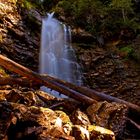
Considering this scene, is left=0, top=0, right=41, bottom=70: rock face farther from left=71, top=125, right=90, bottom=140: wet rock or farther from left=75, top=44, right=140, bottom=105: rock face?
left=71, top=125, right=90, bottom=140: wet rock

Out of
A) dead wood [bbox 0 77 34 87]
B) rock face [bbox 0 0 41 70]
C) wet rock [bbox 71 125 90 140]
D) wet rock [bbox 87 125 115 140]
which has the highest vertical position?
rock face [bbox 0 0 41 70]

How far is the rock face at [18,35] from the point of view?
48.2ft

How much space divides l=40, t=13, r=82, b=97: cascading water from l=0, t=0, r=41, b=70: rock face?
1.70 feet

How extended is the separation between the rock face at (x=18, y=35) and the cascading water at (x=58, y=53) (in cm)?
52

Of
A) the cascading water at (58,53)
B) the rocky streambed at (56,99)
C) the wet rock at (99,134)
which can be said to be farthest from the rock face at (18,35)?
the wet rock at (99,134)

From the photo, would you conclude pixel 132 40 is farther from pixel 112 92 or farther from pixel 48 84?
pixel 48 84

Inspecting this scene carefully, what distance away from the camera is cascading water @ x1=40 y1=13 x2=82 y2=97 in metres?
15.9

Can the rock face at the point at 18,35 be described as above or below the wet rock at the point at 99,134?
above

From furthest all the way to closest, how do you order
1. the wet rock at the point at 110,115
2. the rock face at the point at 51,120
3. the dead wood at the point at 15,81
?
the dead wood at the point at 15,81
the wet rock at the point at 110,115
the rock face at the point at 51,120

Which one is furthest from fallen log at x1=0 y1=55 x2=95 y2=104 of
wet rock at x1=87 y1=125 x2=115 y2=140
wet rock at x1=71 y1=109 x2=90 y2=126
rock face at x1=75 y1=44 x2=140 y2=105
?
rock face at x1=75 y1=44 x2=140 y2=105

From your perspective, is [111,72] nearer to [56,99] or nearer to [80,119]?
[56,99]

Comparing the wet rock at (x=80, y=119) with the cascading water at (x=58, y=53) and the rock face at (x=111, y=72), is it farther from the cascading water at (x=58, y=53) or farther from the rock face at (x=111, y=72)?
the cascading water at (x=58, y=53)

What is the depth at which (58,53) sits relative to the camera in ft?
56.6

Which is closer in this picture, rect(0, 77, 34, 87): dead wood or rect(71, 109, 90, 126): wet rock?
rect(71, 109, 90, 126): wet rock
